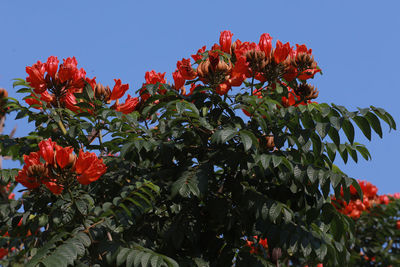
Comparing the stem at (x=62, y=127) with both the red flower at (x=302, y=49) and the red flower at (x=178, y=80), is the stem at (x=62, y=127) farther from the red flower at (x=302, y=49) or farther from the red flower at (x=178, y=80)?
the red flower at (x=302, y=49)

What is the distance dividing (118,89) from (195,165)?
77cm

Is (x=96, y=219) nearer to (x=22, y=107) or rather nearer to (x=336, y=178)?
(x=22, y=107)

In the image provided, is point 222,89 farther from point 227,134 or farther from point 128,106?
point 128,106

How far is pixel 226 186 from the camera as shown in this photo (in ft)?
10.6

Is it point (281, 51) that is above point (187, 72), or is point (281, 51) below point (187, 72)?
above

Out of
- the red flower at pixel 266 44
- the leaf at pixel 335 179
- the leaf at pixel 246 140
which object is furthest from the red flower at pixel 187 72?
the leaf at pixel 335 179

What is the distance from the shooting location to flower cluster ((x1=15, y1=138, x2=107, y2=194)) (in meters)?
2.62

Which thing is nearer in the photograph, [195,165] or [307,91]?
[195,165]

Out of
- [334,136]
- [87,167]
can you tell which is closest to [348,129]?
[334,136]

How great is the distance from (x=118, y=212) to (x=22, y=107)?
118cm

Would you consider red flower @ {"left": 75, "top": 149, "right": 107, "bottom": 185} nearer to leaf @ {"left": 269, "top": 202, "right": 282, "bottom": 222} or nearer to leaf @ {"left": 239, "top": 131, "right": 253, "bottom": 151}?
leaf @ {"left": 239, "top": 131, "right": 253, "bottom": 151}

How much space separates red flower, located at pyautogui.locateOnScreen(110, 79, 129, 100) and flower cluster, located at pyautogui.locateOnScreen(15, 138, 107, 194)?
791mm

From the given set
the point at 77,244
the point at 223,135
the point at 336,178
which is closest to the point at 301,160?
the point at 336,178

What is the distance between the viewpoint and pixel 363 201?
6.73 m
